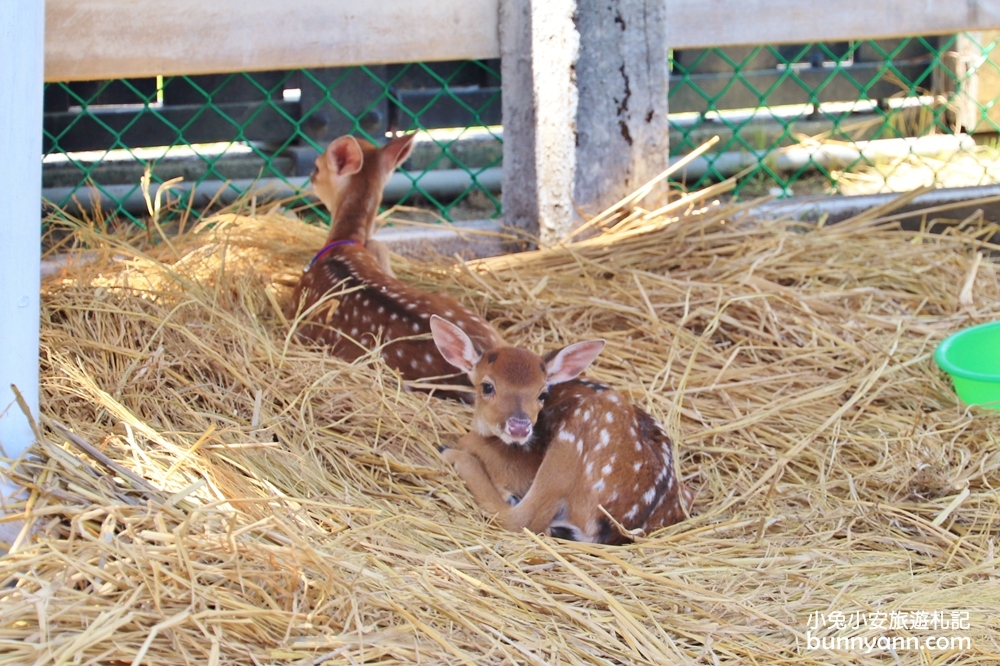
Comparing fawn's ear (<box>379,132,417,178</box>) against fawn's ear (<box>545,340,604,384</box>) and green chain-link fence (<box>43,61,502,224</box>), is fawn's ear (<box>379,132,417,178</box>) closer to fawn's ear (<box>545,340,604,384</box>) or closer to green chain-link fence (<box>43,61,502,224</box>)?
green chain-link fence (<box>43,61,502,224</box>)

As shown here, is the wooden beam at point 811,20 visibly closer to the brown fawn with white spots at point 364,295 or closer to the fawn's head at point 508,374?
the brown fawn with white spots at point 364,295

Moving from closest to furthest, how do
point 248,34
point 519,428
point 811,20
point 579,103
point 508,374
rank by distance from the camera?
point 519,428 → point 508,374 → point 248,34 → point 579,103 → point 811,20

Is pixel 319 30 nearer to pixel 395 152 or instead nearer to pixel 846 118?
pixel 395 152

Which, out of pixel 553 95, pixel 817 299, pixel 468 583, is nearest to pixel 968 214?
pixel 817 299

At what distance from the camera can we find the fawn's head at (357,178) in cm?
482

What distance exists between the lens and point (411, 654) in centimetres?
228

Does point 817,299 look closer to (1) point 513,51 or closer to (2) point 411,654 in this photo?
(1) point 513,51

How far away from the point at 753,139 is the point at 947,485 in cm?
457

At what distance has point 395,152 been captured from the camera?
16.2 feet

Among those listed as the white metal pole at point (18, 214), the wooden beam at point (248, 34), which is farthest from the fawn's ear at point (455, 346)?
the wooden beam at point (248, 34)

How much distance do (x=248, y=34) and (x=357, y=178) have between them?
0.77 m

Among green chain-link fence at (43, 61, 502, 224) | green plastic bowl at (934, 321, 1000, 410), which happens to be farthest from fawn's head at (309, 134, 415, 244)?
green plastic bowl at (934, 321, 1000, 410)

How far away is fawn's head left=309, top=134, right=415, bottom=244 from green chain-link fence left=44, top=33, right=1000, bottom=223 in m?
1.38

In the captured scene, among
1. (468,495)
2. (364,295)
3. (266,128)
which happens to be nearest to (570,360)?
(468,495)
